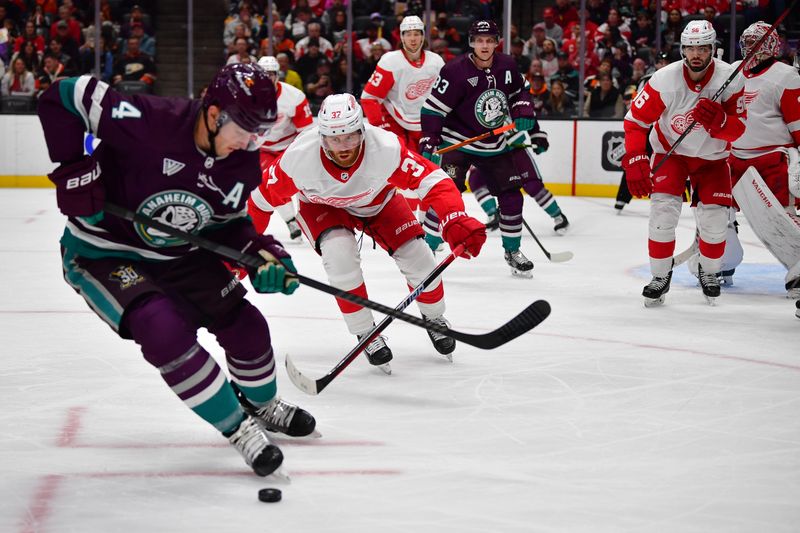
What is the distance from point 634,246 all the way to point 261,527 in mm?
4725

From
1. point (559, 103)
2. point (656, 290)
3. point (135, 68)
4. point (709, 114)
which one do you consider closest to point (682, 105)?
point (709, 114)

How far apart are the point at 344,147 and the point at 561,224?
4.01 m

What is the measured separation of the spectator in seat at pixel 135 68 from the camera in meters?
9.60

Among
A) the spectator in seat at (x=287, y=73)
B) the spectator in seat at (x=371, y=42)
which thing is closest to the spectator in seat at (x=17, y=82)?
the spectator in seat at (x=287, y=73)

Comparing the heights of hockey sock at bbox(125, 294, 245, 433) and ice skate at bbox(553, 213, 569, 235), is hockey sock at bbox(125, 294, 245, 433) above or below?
above

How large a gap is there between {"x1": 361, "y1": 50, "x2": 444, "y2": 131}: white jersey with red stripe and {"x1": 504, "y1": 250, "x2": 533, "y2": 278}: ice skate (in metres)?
1.60

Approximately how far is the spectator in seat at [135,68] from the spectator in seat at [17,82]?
0.74m

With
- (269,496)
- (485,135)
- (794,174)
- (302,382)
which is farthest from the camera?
(485,135)

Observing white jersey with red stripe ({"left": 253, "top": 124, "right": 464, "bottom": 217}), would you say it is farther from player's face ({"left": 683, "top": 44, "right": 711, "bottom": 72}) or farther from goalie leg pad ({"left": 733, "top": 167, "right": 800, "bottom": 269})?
goalie leg pad ({"left": 733, "top": 167, "right": 800, "bottom": 269})

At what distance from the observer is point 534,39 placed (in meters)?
9.38

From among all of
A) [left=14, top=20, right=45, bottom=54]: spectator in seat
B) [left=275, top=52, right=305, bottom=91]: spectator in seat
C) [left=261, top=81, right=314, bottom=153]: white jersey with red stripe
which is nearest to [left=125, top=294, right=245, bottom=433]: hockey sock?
[left=261, top=81, right=314, bottom=153]: white jersey with red stripe

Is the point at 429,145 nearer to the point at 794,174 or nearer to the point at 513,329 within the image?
the point at 794,174

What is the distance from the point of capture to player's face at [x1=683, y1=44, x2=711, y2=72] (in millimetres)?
4340

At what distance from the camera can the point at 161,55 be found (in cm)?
970
